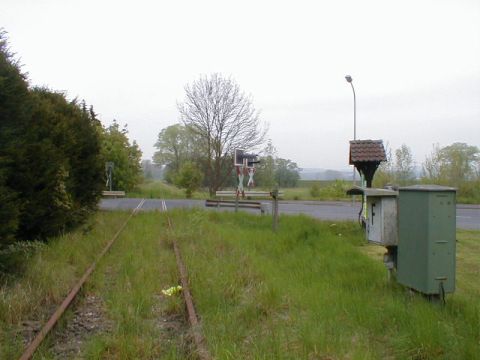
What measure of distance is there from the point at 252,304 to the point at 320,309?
0.73m

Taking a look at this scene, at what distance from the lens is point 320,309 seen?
529 cm

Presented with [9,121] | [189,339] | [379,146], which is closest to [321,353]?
[189,339]

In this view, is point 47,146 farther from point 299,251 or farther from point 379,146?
point 379,146

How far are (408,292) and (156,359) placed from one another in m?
3.22

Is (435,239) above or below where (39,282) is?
above

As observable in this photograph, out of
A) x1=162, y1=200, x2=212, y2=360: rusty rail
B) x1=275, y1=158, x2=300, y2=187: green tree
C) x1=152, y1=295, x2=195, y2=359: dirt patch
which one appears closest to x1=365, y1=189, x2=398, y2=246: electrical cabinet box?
x1=162, y1=200, x2=212, y2=360: rusty rail

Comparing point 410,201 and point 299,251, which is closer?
point 410,201

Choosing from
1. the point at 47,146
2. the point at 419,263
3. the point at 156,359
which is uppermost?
the point at 47,146

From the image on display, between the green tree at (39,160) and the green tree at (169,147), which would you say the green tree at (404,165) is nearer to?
the green tree at (39,160)

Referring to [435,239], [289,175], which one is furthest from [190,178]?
[435,239]

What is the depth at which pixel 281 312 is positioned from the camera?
5363 millimetres

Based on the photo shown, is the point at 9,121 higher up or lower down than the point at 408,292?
higher up

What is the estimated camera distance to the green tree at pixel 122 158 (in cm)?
4366

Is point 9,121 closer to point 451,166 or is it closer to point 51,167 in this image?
point 51,167
